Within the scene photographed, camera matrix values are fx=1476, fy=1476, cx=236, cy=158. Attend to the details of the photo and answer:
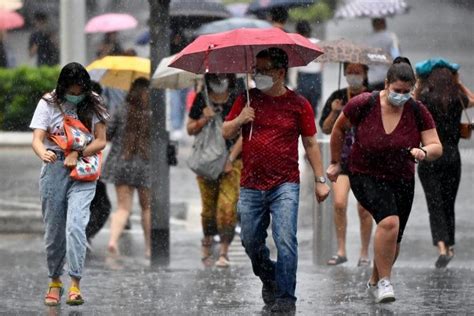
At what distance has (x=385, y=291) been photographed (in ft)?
31.7

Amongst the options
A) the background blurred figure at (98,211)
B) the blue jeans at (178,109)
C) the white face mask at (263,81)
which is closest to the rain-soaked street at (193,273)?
the background blurred figure at (98,211)

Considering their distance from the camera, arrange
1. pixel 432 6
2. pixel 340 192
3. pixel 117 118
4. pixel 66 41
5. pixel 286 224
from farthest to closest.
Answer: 1. pixel 432 6
2. pixel 66 41
3. pixel 117 118
4. pixel 340 192
5. pixel 286 224

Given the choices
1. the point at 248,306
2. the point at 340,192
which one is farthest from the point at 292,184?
the point at 340,192

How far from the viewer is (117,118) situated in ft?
44.6

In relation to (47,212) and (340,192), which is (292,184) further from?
(340,192)

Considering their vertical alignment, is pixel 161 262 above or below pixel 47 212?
below

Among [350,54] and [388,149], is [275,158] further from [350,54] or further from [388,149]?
[350,54]

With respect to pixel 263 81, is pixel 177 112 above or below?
below

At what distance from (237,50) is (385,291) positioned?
1.94 m

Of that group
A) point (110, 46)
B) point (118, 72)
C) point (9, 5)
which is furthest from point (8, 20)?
point (118, 72)

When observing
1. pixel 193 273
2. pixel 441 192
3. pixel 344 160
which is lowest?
pixel 193 273

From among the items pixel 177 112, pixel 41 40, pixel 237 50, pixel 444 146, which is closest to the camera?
pixel 237 50

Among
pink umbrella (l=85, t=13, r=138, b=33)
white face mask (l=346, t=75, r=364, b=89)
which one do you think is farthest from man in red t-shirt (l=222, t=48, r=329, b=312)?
pink umbrella (l=85, t=13, r=138, b=33)

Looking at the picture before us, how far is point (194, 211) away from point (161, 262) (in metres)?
3.68
